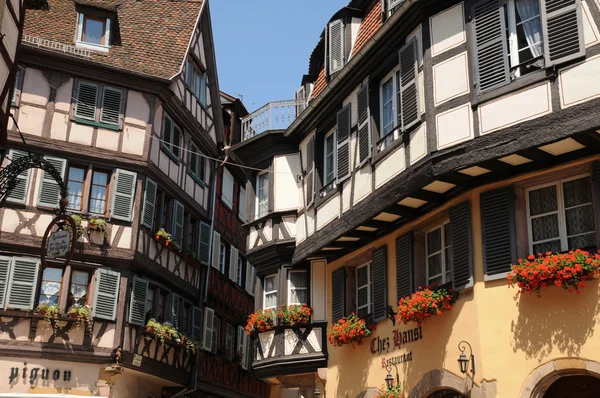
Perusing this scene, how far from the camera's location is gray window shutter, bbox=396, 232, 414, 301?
13.7 metres

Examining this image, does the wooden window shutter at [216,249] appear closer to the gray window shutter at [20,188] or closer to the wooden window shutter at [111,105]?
the wooden window shutter at [111,105]

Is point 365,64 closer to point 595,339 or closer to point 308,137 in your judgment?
point 308,137

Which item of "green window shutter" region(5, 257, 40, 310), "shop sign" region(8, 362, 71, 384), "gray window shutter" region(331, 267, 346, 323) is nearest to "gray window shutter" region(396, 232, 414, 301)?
"gray window shutter" region(331, 267, 346, 323)

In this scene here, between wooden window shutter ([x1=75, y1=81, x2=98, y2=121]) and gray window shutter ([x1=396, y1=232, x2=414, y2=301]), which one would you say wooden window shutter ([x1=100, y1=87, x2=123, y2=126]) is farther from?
gray window shutter ([x1=396, y1=232, x2=414, y2=301])

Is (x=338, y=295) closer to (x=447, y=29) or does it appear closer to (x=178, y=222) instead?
(x=447, y=29)

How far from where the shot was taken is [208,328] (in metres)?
23.9

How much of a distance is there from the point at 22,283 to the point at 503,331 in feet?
38.3

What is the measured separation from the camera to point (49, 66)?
19875mm

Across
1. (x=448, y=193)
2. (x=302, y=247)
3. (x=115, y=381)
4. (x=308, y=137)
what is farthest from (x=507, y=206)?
(x=115, y=381)

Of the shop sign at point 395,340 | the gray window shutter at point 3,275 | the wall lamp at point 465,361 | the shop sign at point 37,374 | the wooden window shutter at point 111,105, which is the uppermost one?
the wooden window shutter at point 111,105

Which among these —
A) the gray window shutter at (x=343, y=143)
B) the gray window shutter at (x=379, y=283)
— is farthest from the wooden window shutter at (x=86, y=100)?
the gray window shutter at (x=379, y=283)

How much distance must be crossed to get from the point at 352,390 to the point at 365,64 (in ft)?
20.9

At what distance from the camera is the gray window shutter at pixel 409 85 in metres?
12.9

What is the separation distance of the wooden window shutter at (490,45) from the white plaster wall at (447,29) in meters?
0.29
